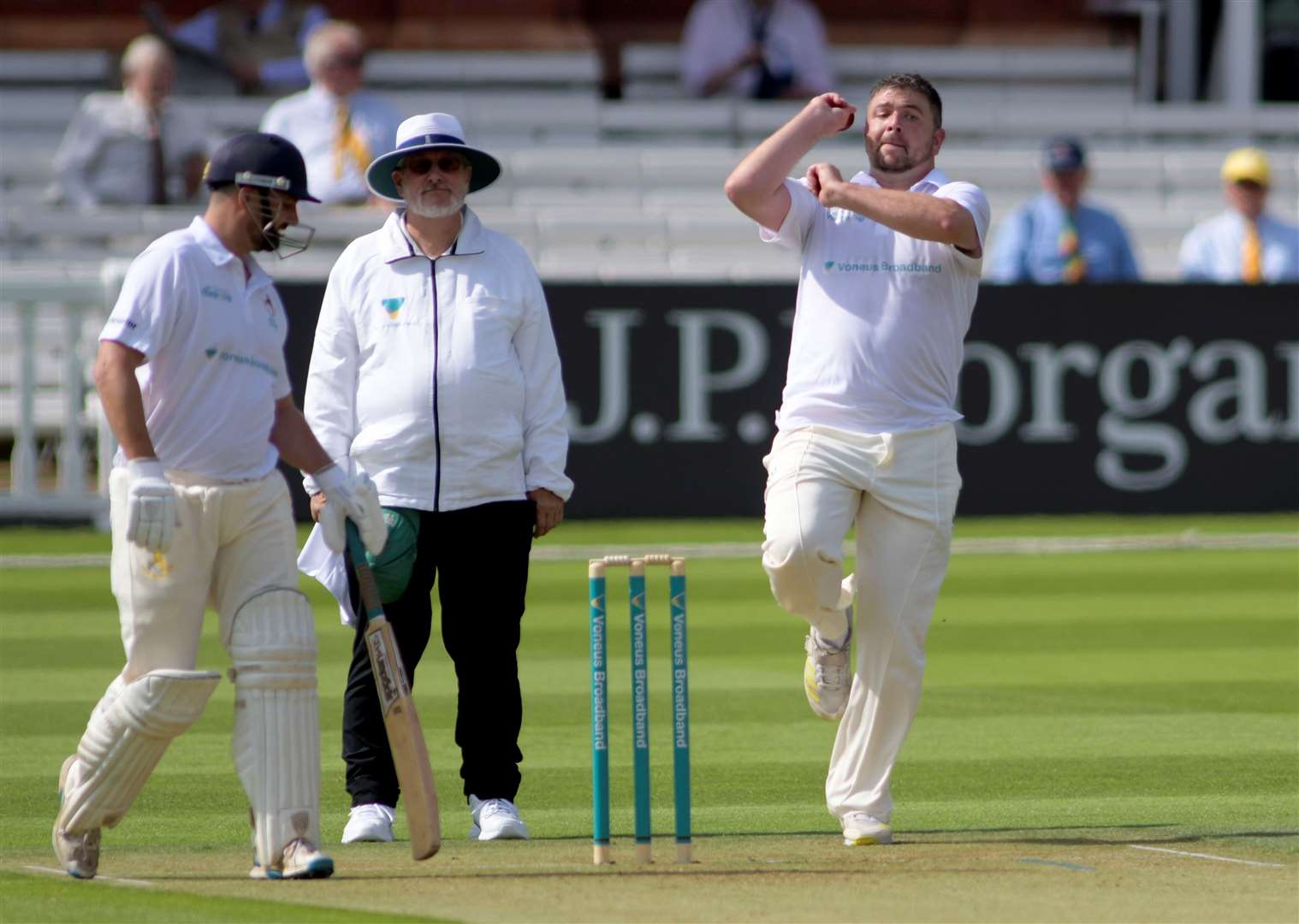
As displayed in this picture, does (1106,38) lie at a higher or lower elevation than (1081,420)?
higher

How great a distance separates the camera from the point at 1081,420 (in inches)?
596

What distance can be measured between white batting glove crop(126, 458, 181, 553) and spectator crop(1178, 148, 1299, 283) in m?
10.8

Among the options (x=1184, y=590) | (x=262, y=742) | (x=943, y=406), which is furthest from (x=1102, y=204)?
(x=262, y=742)

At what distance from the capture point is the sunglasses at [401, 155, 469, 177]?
667cm

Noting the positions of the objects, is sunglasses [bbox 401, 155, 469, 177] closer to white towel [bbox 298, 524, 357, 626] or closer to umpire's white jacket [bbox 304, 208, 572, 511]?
umpire's white jacket [bbox 304, 208, 572, 511]

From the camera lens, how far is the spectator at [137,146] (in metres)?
16.1

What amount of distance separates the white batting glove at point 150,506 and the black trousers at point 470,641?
112 cm

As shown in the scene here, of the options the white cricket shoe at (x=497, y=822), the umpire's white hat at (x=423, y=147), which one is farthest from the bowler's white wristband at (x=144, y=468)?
the white cricket shoe at (x=497, y=822)

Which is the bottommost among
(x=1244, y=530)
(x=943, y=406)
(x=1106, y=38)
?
(x=1244, y=530)

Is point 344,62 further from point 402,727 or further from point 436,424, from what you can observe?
point 402,727

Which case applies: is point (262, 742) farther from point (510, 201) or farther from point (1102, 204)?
point (1102, 204)

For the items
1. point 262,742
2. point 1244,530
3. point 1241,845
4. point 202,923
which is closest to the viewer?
point 202,923

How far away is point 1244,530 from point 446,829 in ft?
30.0

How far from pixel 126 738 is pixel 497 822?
A: 1198mm
